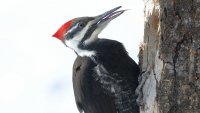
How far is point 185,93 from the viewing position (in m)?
2.46

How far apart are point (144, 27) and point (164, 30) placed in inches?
22.3

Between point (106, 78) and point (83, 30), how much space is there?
0.73 meters

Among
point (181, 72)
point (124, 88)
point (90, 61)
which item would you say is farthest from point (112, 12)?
point (181, 72)

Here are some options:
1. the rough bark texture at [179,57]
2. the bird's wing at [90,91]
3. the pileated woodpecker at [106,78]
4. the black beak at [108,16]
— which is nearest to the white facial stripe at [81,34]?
the black beak at [108,16]

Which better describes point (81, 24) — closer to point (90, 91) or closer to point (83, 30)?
point (83, 30)

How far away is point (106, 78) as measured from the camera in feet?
10.6

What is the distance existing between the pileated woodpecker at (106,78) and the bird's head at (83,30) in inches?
3.5

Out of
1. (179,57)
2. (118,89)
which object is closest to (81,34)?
(118,89)

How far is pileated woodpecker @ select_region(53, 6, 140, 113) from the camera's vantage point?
320 cm

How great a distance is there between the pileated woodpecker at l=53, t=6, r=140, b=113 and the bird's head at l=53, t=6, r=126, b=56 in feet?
0.30

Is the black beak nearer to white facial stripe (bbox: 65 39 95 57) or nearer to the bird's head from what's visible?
the bird's head

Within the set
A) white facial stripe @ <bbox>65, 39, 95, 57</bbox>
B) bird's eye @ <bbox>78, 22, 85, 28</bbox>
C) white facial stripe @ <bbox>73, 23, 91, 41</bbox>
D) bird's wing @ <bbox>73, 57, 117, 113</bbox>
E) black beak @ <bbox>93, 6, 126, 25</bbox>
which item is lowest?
bird's wing @ <bbox>73, 57, 117, 113</bbox>

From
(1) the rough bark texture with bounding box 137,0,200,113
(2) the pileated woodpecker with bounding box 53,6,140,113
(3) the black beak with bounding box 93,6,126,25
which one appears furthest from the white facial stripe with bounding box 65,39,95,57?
(1) the rough bark texture with bounding box 137,0,200,113

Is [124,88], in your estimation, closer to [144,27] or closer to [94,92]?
[94,92]
